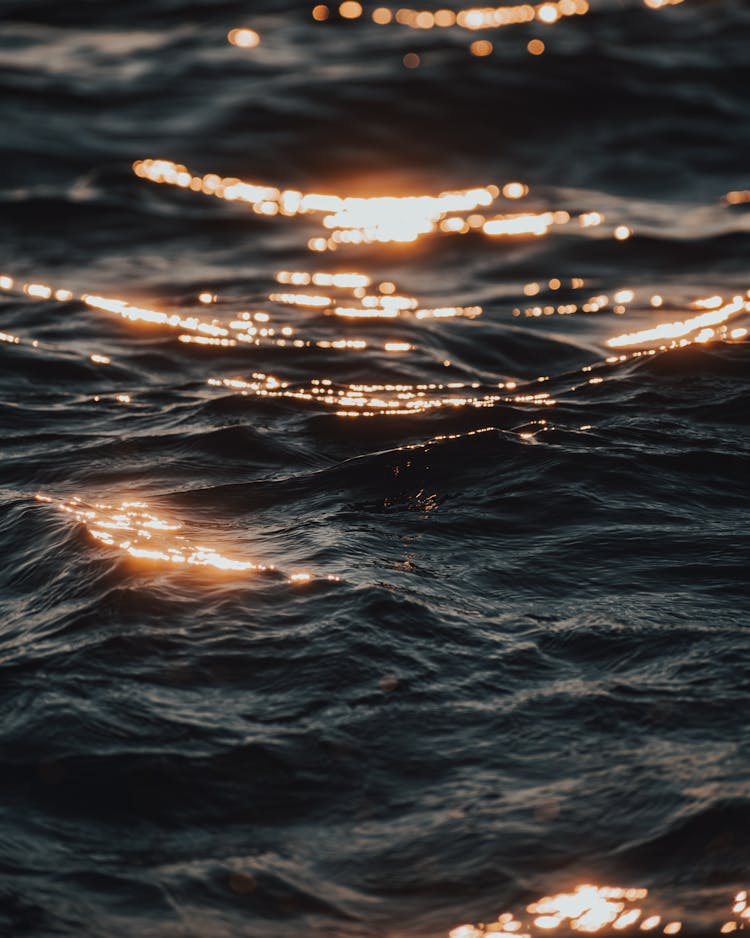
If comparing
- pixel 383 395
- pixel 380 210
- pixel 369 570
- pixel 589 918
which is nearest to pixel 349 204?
pixel 380 210

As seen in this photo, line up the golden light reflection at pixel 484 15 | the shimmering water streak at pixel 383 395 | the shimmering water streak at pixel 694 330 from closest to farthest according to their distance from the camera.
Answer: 1. the shimmering water streak at pixel 383 395
2. the shimmering water streak at pixel 694 330
3. the golden light reflection at pixel 484 15

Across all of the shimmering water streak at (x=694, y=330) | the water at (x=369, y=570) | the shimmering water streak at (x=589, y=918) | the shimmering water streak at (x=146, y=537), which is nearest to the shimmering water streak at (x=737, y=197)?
the water at (x=369, y=570)

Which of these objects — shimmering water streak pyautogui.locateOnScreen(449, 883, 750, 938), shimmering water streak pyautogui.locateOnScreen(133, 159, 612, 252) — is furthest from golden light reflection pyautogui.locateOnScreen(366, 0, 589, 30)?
shimmering water streak pyautogui.locateOnScreen(449, 883, 750, 938)

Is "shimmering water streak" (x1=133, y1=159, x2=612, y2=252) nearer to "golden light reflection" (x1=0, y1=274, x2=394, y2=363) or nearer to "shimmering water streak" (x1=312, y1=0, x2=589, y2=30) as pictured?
"golden light reflection" (x1=0, y1=274, x2=394, y2=363)

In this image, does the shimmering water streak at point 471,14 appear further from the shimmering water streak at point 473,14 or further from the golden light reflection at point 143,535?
the golden light reflection at point 143,535

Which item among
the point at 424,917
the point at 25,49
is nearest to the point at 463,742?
the point at 424,917

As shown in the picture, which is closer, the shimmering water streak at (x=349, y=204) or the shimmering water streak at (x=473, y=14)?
the shimmering water streak at (x=349, y=204)

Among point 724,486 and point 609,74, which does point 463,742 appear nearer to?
point 724,486
